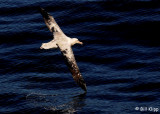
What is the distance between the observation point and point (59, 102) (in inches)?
1722

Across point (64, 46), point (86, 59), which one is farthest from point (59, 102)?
point (86, 59)

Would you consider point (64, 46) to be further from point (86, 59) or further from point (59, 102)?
point (86, 59)

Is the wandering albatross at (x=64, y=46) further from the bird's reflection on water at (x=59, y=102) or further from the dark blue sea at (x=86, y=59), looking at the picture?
the dark blue sea at (x=86, y=59)

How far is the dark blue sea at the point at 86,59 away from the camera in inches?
1720

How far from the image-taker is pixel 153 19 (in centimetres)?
5631

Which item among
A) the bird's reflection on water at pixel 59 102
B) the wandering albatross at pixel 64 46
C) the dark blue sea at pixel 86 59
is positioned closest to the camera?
the wandering albatross at pixel 64 46

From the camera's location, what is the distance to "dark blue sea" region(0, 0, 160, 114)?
43.7 metres

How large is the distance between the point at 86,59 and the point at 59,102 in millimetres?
9099

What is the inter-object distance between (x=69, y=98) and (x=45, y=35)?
558 inches

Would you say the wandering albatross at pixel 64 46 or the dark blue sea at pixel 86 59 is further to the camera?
the dark blue sea at pixel 86 59

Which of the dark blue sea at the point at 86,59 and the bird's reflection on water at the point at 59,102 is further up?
the dark blue sea at the point at 86,59

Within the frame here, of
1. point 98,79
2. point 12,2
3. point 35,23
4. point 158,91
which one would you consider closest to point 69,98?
point 98,79

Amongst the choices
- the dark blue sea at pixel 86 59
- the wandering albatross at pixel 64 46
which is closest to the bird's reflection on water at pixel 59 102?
the dark blue sea at pixel 86 59

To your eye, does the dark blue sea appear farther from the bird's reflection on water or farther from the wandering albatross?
the wandering albatross
